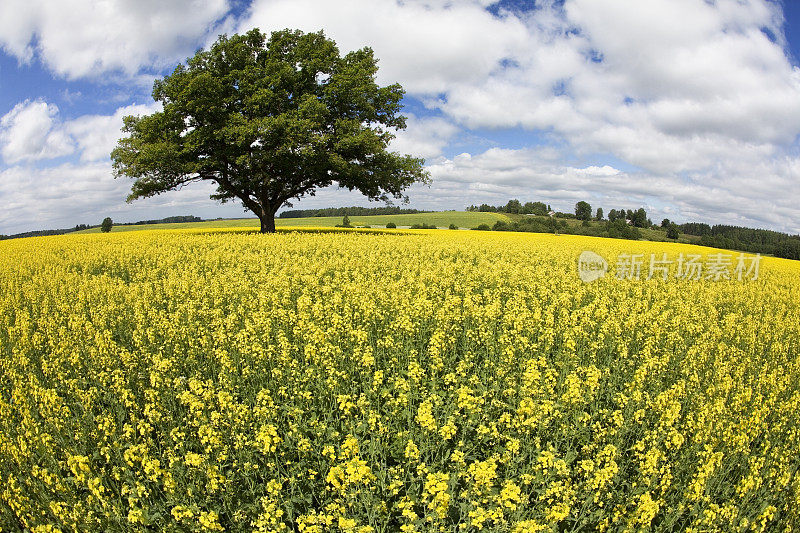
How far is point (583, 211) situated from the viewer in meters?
89.0

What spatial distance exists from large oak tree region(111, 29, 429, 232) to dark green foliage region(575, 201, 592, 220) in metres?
66.7

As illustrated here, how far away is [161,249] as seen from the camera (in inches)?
728

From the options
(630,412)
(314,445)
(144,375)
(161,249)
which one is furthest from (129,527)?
(161,249)

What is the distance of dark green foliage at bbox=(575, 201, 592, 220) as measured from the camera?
287 feet

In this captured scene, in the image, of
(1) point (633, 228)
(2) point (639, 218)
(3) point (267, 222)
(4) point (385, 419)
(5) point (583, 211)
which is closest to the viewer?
(4) point (385, 419)

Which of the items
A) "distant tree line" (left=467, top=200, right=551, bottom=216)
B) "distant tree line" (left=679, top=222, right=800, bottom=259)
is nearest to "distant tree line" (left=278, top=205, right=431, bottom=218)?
"distant tree line" (left=467, top=200, right=551, bottom=216)

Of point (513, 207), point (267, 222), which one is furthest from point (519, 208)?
point (267, 222)

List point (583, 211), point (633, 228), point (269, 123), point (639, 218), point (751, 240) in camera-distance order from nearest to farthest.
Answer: point (269, 123)
point (633, 228)
point (751, 240)
point (639, 218)
point (583, 211)

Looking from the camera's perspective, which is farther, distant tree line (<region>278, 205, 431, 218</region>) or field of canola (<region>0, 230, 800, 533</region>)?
distant tree line (<region>278, 205, 431, 218</region>)

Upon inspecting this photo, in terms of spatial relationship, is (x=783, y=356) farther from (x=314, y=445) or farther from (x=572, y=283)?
(x=314, y=445)

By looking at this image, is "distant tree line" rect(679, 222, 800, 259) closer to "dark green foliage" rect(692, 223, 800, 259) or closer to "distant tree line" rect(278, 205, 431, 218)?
"dark green foliage" rect(692, 223, 800, 259)

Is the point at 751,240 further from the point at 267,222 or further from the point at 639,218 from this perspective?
the point at 267,222

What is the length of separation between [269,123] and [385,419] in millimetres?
24746

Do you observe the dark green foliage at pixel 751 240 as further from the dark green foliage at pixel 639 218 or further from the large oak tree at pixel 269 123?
the large oak tree at pixel 269 123
